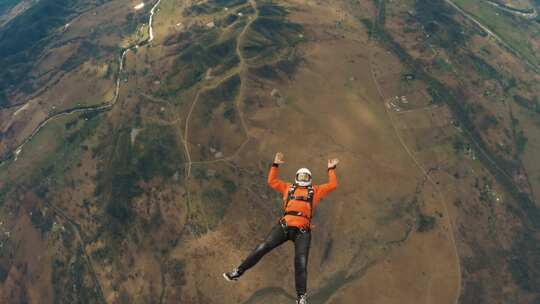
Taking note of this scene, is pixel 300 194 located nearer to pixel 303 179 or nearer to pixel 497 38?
pixel 303 179

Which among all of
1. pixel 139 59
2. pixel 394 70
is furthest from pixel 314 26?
pixel 139 59

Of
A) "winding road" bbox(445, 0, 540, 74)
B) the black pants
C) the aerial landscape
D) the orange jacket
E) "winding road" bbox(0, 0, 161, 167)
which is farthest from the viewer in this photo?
"winding road" bbox(445, 0, 540, 74)

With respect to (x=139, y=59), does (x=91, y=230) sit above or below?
below

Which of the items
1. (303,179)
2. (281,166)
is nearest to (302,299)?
(303,179)

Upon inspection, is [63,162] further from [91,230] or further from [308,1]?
[308,1]

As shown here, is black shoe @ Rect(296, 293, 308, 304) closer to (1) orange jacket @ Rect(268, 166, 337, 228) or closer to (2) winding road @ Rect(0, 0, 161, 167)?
(1) orange jacket @ Rect(268, 166, 337, 228)

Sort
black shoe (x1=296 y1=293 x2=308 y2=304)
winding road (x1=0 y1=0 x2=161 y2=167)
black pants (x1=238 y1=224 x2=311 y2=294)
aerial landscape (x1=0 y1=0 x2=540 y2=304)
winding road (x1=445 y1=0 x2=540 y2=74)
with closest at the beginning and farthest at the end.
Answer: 1. black shoe (x1=296 y1=293 x2=308 y2=304)
2. black pants (x1=238 y1=224 x2=311 y2=294)
3. aerial landscape (x1=0 y1=0 x2=540 y2=304)
4. winding road (x1=0 y1=0 x2=161 y2=167)
5. winding road (x1=445 y1=0 x2=540 y2=74)

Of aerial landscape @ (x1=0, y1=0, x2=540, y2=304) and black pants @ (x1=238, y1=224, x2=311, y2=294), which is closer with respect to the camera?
black pants @ (x1=238, y1=224, x2=311, y2=294)

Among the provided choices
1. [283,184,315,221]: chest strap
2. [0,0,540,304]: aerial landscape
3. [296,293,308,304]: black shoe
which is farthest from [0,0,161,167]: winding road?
[296,293,308,304]: black shoe

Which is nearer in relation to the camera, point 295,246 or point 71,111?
point 295,246
